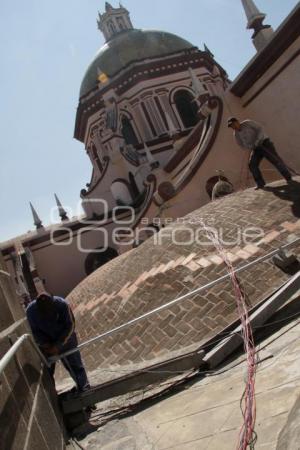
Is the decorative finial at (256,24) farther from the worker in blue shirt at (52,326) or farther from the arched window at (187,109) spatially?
the worker in blue shirt at (52,326)

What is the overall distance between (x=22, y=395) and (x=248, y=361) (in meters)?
1.86

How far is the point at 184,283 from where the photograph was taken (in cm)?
611

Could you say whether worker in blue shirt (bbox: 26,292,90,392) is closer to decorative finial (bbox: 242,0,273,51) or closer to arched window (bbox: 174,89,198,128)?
decorative finial (bbox: 242,0,273,51)

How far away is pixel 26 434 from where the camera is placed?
2.36 metres

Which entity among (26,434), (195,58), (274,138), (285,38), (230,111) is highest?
(195,58)

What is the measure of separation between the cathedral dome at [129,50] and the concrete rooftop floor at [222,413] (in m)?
23.1

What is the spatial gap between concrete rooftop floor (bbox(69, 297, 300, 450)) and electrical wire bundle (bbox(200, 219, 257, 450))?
4cm

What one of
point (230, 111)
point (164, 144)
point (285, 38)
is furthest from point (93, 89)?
point (285, 38)

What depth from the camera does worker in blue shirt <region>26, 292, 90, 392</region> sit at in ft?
13.5

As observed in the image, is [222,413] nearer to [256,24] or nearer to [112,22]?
[256,24]

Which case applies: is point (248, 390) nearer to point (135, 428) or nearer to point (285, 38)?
point (135, 428)

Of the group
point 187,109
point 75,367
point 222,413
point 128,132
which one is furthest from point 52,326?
point 187,109

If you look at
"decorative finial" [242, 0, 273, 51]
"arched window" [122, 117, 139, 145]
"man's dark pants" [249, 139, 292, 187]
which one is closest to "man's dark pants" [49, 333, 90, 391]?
→ "man's dark pants" [249, 139, 292, 187]

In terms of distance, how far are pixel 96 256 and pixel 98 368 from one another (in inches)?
637
